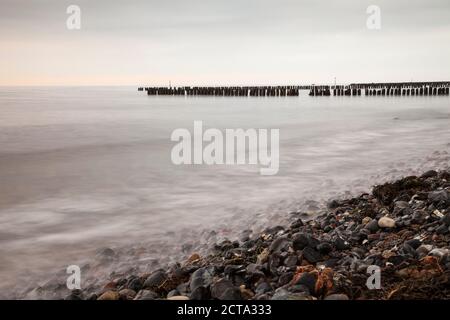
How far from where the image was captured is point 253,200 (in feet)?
30.3

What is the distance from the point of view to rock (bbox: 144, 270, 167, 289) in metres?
4.87

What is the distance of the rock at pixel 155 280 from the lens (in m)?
4.87

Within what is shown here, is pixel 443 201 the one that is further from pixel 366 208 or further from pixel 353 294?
pixel 353 294

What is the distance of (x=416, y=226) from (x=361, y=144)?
39.8ft

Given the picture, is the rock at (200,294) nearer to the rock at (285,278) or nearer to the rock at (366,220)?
the rock at (285,278)

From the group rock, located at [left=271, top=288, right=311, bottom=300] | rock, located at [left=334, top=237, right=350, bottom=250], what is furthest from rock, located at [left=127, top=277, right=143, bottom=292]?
rock, located at [left=334, top=237, right=350, bottom=250]

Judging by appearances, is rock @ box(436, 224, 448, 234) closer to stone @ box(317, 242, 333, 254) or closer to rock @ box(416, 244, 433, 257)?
rock @ box(416, 244, 433, 257)

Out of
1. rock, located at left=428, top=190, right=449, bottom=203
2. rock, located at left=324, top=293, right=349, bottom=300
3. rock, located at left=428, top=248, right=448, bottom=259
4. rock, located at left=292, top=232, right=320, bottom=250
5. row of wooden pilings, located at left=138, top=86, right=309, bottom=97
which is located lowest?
rock, located at left=324, top=293, right=349, bottom=300

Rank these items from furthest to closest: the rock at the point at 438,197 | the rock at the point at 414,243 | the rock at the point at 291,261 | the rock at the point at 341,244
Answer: the rock at the point at 438,197 < the rock at the point at 341,244 < the rock at the point at 414,243 < the rock at the point at 291,261

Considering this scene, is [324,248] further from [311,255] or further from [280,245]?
[280,245]

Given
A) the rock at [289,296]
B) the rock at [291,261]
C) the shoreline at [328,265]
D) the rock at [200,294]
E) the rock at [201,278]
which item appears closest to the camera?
the rock at [289,296]

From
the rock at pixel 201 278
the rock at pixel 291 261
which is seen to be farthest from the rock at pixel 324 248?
the rock at pixel 201 278

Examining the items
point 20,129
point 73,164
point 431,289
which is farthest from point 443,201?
point 20,129

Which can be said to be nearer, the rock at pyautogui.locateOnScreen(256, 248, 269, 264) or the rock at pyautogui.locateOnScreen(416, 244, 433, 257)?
the rock at pyautogui.locateOnScreen(416, 244, 433, 257)
